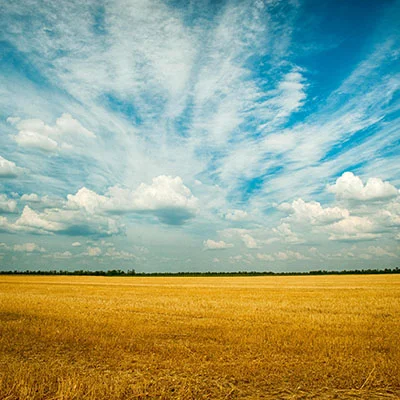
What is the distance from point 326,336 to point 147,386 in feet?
26.4

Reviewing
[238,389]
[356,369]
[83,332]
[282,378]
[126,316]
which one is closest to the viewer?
[238,389]

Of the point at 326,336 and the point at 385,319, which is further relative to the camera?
the point at 385,319

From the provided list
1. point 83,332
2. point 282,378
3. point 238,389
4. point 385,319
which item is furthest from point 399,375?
point 83,332

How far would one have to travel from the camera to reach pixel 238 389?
25.3 feet

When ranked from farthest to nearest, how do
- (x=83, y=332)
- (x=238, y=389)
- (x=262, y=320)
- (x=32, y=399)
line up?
1. (x=262, y=320)
2. (x=83, y=332)
3. (x=238, y=389)
4. (x=32, y=399)

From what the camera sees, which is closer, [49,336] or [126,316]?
[49,336]

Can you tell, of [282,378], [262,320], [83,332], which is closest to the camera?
[282,378]

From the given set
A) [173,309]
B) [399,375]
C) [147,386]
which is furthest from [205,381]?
[173,309]

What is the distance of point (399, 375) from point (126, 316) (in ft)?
43.0

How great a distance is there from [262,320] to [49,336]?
976 centimetres

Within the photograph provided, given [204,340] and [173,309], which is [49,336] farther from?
[173,309]

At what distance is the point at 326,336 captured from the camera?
12867 mm

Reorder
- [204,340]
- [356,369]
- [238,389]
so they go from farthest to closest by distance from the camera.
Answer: [204,340], [356,369], [238,389]

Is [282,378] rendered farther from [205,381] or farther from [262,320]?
[262,320]
